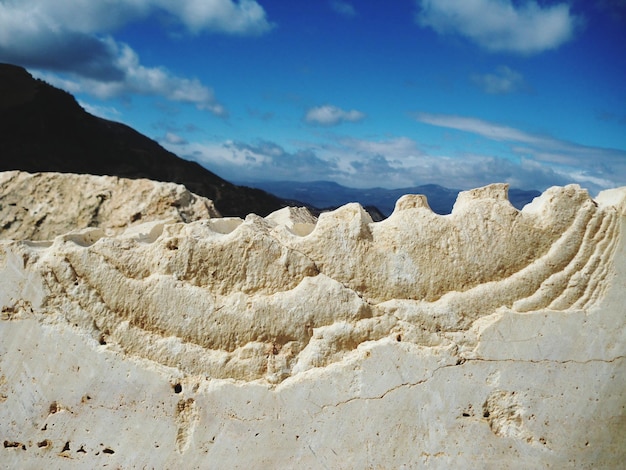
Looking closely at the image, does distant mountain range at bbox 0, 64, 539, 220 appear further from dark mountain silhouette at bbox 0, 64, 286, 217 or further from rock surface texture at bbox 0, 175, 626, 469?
rock surface texture at bbox 0, 175, 626, 469

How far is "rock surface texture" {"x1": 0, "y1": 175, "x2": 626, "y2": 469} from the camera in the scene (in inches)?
130

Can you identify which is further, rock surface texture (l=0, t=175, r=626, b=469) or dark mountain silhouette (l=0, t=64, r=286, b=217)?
dark mountain silhouette (l=0, t=64, r=286, b=217)

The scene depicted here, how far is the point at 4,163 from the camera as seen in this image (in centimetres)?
1409

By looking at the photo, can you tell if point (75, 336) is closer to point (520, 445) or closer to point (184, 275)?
point (184, 275)

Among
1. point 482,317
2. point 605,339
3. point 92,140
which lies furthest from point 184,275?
point 92,140

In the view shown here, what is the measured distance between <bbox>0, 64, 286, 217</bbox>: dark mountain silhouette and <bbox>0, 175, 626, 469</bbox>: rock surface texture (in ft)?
32.5

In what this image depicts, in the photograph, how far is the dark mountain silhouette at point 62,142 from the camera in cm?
1543

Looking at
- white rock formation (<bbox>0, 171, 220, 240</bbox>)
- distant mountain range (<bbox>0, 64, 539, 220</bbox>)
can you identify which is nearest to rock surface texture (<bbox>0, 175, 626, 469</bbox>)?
white rock formation (<bbox>0, 171, 220, 240</bbox>)

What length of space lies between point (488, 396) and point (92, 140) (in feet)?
57.6

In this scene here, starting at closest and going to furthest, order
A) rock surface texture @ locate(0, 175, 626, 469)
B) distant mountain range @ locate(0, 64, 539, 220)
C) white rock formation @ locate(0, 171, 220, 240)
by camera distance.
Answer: rock surface texture @ locate(0, 175, 626, 469)
white rock formation @ locate(0, 171, 220, 240)
distant mountain range @ locate(0, 64, 539, 220)

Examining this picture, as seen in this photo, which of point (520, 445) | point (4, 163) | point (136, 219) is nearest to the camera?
point (520, 445)

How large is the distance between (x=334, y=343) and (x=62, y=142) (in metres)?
16.7

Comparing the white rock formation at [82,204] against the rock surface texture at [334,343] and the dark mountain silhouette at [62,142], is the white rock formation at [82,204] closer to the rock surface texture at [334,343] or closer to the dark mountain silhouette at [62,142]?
the rock surface texture at [334,343]

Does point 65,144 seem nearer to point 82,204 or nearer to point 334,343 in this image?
point 82,204
